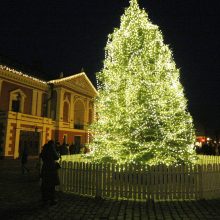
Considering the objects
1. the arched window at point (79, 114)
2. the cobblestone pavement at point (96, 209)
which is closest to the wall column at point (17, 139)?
the arched window at point (79, 114)

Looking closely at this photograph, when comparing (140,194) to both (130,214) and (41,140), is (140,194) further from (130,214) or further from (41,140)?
(41,140)

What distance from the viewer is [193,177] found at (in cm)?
947

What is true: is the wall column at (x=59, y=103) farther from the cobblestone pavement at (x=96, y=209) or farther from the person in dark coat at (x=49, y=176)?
the person in dark coat at (x=49, y=176)

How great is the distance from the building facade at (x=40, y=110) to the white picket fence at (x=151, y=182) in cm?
2046

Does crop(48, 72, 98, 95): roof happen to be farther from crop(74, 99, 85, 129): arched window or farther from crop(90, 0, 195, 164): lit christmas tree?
crop(90, 0, 195, 164): lit christmas tree

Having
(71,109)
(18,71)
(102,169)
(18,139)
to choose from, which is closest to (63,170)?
(102,169)

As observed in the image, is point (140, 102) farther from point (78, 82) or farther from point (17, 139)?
point (78, 82)

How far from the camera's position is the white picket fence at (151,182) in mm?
9266

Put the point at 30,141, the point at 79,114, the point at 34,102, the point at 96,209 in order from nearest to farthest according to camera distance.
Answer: the point at 96,209 → the point at 30,141 → the point at 34,102 → the point at 79,114

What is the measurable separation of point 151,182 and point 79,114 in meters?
33.6

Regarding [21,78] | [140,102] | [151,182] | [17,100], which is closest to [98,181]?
[151,182]

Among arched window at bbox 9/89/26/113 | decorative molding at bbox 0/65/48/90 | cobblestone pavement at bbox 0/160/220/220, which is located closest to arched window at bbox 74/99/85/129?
decorative molding at bbox 0/65/48/90

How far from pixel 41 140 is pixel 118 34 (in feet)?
69.6

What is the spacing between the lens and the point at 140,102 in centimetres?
1264
